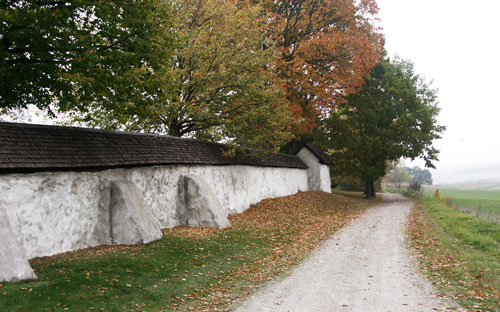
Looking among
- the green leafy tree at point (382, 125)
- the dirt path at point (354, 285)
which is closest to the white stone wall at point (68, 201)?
the dirt path at point (354, 285)

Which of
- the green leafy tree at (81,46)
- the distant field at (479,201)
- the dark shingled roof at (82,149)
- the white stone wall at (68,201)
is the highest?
the green leafy tree at (81,46)

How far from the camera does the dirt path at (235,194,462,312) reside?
631cm

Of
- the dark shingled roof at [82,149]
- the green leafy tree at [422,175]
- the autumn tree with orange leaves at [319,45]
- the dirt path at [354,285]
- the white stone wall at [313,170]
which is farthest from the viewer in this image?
the green leafy tree at [422,175]

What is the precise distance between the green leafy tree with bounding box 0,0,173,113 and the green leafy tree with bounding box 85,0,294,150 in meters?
4.78

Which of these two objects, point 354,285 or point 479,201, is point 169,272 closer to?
point 354,285

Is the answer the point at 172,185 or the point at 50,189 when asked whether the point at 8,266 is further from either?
the point at 172,185

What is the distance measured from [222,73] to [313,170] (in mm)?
16787

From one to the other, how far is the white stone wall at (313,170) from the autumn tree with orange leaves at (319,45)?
3922 mm

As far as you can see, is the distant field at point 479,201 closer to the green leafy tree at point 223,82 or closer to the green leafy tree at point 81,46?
the green leafy tree at point 223,82

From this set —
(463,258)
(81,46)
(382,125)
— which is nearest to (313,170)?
(382,125)

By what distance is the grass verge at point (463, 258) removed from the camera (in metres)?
6.68

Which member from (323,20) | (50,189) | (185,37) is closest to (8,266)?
(50,189)

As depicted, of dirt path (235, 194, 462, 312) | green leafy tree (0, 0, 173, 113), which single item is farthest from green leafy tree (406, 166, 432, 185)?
green leafy tree (0, 0, 173, 113)

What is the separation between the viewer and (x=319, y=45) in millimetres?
24547
